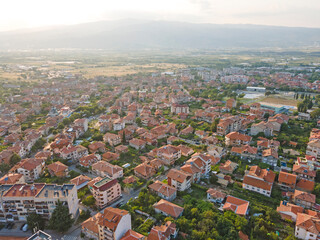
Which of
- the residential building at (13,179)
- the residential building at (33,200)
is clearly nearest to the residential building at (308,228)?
the residential building at (33,200)

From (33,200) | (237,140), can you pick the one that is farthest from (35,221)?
(237,140)

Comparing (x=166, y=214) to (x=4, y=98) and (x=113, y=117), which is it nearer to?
(x=113, y=117)

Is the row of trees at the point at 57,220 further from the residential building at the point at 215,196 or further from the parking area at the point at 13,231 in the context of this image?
the residential building at the point at 215,196

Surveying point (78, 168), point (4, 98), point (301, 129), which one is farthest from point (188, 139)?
point (4, 98)

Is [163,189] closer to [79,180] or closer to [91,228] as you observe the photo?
[91,228]

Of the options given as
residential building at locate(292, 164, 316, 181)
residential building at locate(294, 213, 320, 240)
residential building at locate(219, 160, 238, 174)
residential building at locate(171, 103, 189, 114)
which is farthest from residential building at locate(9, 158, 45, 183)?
residential building at locate(171, 103, 189, 114)

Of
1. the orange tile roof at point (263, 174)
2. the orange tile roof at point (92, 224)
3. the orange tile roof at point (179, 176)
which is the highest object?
the orange tile roof at point (179, 176)
